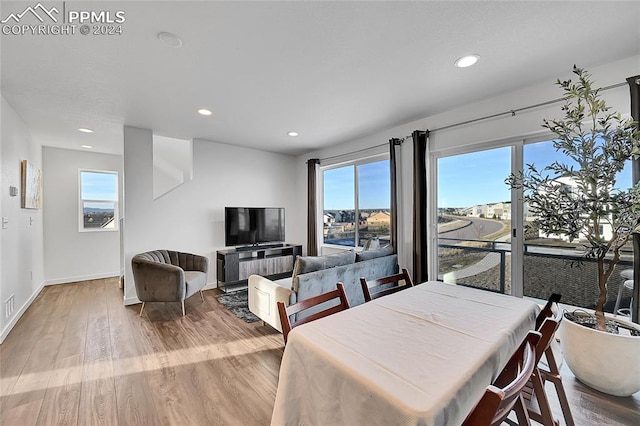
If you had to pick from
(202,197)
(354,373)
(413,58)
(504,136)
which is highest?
(413,58)

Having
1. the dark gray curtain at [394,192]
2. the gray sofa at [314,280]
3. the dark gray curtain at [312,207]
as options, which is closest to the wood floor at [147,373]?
the gray sofa at [314,280]

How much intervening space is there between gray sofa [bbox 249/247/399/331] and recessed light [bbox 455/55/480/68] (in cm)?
211

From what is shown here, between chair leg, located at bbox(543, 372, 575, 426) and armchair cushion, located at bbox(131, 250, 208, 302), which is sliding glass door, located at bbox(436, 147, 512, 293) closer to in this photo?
chair leg, located at bbox(543, 372, 575, 426)

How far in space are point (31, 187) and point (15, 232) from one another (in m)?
0.93

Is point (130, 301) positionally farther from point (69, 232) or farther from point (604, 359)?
point (604, 359)

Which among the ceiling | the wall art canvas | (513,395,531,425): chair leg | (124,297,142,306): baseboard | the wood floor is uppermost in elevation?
the ceiling

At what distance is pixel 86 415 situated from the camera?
5.77 feet

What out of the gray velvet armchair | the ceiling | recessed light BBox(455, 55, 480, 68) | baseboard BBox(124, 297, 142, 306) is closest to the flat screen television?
the gray velvet armchair

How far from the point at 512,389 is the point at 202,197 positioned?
15.6ft

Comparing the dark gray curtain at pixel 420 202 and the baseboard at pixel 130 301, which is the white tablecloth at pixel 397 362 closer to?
the dark gray curtain at pixel 420 202

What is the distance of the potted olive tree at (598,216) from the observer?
5.95 ft

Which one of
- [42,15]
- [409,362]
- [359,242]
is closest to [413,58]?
[409,362]

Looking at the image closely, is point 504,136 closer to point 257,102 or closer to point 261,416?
point 257,102

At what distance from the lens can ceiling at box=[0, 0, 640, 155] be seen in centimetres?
169
